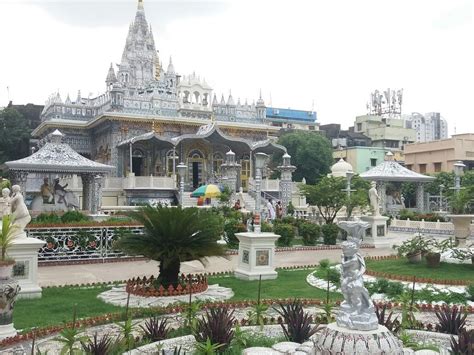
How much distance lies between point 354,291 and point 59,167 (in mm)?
18953

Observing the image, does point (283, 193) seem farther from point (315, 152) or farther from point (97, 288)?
point (97, 288)

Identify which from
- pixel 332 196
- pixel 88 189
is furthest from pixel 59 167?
pixel 332 196

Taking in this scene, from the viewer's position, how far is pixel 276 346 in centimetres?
642

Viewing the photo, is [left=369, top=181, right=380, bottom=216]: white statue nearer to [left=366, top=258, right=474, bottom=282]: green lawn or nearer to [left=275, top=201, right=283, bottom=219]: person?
[left=275, top=201, right=283, bottom=219]: person

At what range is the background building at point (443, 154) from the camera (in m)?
48.7

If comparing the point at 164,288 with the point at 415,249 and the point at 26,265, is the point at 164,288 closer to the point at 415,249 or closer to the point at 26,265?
the point at 26,265

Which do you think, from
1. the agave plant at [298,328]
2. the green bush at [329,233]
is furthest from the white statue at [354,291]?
the green bush at [329,233]

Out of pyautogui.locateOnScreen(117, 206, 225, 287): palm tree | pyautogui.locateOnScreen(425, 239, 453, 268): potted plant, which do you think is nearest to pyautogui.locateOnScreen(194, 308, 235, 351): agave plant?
pyautogui.locateOnScreen(117, 206, 225, 287): palm tree

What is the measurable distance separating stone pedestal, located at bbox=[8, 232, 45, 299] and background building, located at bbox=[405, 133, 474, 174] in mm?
44026

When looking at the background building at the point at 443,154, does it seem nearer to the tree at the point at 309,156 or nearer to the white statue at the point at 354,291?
the tree at the point at 309,156

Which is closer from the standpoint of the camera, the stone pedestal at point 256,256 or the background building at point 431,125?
the stone pedestal at point 256,256

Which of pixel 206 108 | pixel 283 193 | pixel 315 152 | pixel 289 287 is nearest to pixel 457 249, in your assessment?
pixel 289 287

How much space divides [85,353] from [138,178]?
83.1 ft

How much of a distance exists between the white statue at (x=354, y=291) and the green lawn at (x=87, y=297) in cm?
499
